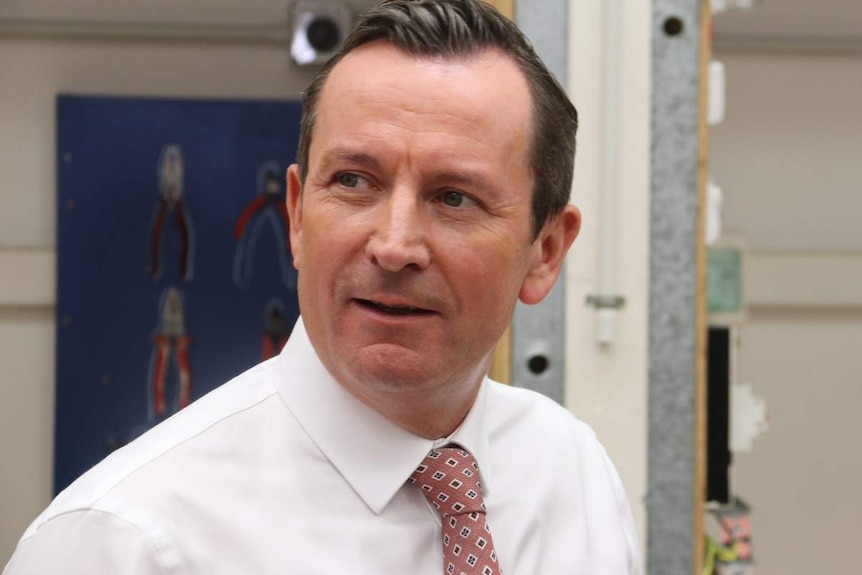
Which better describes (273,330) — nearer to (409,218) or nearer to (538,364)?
(538,364)

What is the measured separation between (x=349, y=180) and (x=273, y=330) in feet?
5.99

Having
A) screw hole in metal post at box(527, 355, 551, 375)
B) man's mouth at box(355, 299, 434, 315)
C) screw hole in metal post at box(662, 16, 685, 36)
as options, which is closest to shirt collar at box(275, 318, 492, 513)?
man's mouth at box(355, 299, 434, 315)

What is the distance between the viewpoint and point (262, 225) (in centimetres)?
271

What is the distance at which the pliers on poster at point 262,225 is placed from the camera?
106 inches

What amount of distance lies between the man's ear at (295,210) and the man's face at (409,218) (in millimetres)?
35

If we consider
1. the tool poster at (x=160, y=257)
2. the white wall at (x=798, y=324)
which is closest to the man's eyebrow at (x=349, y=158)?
the tool poster at (x=160, y=257)

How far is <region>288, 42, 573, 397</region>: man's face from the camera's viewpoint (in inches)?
34.2

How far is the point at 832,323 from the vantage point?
2658 millimetres

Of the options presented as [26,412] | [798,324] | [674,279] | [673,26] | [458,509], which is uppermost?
[673,26]

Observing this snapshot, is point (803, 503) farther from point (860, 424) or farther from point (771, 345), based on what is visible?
point (771, 345)

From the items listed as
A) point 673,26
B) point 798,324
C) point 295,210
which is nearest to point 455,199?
point 295,210

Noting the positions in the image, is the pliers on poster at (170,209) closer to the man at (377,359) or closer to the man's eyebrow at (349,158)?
the man at (377,359)

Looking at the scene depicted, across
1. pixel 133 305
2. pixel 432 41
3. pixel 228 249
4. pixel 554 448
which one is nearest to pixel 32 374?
pixel 133 305

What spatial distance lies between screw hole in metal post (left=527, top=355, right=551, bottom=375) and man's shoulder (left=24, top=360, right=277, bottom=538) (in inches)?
19.5
